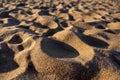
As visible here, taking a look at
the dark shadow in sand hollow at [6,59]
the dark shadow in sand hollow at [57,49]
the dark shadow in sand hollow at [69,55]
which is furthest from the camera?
the dark shadow in sand hollow at [57,49]

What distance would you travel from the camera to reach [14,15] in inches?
154

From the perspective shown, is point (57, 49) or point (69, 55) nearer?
point (69, 55)

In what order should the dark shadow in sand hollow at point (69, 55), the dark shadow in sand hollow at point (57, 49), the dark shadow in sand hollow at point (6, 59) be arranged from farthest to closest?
the dark shadow in sand hollow at point (57, 49) < the dark shadow in sand hollow at point (6, 59) < the dark shadow in sand hollow at point (69, 55)

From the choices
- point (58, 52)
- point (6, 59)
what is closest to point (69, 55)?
point (58, 52)

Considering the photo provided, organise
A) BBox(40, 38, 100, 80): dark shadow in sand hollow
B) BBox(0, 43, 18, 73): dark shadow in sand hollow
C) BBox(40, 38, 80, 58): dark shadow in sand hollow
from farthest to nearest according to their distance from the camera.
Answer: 1. BBox(40, 38, 80, 58): dark shadow in sand hollow
2. BBox(0, 43, 18, 73): dark shadow in sand hollow
3. BBox(40, 38, 100, 80): dark shadow in sand hollow

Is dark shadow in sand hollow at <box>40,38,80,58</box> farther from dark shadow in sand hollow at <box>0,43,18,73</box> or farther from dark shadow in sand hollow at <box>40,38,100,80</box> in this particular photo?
dark shadow in sand hollow at <box>0,43,18,73</box>

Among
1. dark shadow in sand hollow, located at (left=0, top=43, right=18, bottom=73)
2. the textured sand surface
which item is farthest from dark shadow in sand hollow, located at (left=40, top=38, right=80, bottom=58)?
dark shadow in sand hollow, located at (left=0, top=43, right=18, bottom=73)

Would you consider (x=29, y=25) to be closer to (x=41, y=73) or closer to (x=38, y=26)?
(x=38, y=26)

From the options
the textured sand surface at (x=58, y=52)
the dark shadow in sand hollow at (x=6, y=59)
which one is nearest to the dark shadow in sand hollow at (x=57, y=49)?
the textured sand surface at (x=58, y=52)

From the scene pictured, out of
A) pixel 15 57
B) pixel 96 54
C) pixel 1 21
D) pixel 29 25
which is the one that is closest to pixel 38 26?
pixel 29 25

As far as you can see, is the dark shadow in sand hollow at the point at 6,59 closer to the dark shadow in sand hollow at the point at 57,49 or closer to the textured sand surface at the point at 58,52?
the textured sand surface at the point at 58,52

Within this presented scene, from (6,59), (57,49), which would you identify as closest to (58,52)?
(57,49)

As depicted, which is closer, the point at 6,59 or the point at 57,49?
the point at 6,59

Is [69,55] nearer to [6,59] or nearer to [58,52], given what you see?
[58,52]
